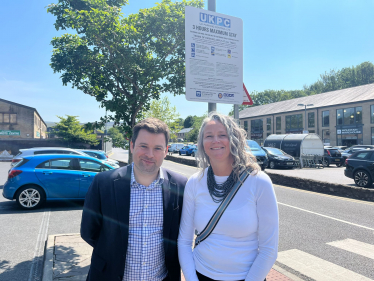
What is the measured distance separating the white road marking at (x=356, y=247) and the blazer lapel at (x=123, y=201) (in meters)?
4.52

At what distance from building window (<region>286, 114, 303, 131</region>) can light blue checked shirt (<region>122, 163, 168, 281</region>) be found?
160ft

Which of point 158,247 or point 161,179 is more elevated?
point 161,179

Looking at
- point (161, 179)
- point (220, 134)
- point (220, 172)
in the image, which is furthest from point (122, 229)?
point (220, 134)

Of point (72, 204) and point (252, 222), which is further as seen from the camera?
point (72, 204)

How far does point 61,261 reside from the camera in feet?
13.6

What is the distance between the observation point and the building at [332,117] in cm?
3744

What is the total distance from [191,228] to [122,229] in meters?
0.48

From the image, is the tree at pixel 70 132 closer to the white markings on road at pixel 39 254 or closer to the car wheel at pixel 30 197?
the car wheel at pixel 30 197

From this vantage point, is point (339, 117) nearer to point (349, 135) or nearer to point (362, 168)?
point (349, 135)

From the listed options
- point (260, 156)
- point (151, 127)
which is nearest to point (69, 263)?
point (151, 127)

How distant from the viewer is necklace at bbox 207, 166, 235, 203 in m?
1.89

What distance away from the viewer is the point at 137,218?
205 cm

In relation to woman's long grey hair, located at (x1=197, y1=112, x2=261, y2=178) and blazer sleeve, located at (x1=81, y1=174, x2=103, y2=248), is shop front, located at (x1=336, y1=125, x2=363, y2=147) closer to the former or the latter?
woman's long grey hair, located at (x1=197, y1=112, x2=261, y2=178)

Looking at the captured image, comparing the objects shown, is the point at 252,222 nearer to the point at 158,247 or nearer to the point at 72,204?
the point at 158,247
